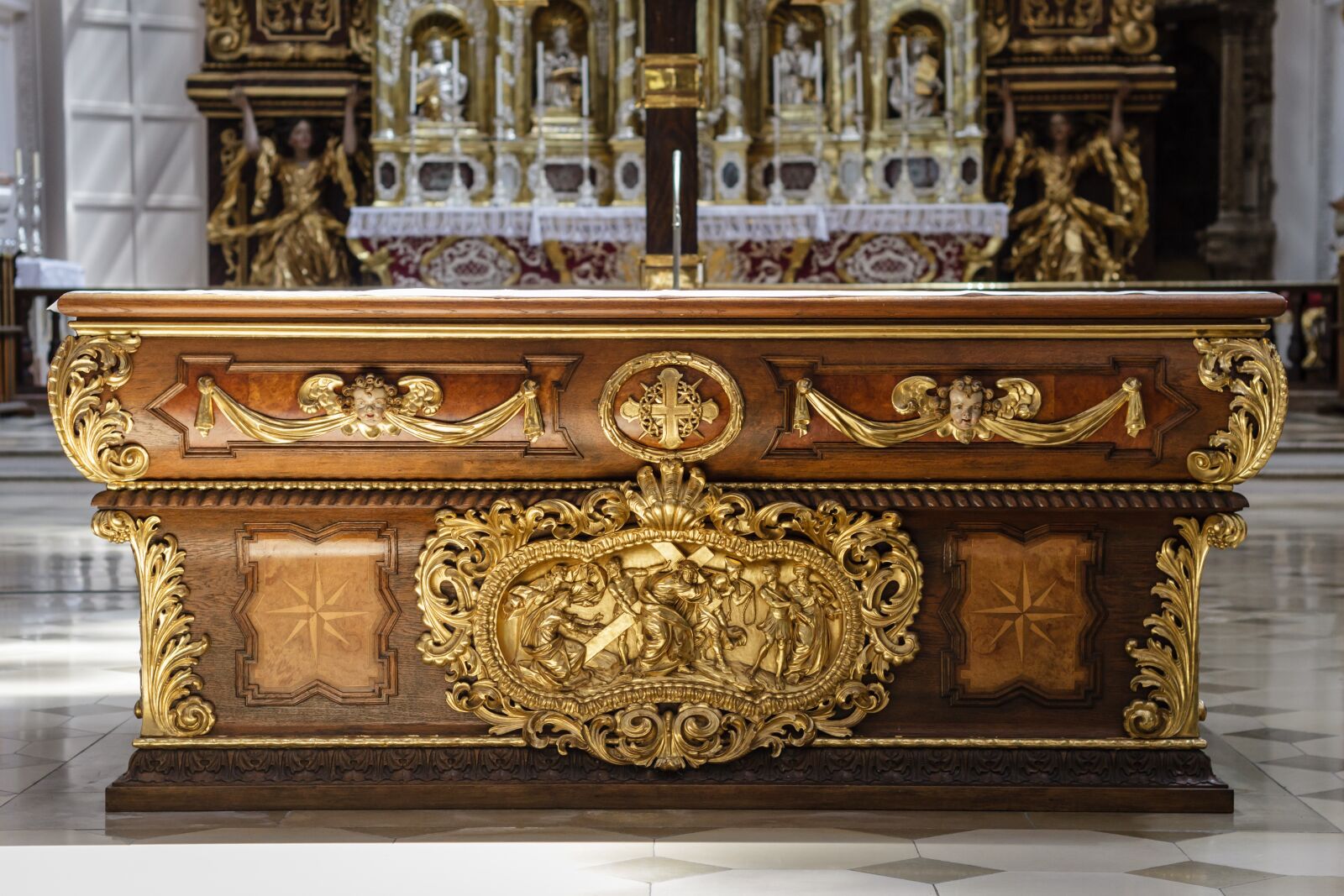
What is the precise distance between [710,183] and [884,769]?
361 inches

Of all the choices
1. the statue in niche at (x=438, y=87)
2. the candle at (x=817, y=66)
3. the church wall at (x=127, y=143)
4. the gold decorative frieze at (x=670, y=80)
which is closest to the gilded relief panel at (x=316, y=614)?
the gold decorative frieze at (x=670, y=80)

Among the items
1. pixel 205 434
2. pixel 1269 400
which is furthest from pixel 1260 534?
pixel 205 434

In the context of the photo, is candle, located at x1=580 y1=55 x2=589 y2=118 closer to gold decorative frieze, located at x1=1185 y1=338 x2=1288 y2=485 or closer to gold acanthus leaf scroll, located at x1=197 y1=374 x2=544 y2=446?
gold acanthus leaf scroll, located at x1=197 y1=374 x2=544 y2=446

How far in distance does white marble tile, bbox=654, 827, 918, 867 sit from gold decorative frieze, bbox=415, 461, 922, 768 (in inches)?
8.0

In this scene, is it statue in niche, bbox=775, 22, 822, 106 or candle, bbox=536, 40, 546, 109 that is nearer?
candle, bbox=536, 40, 546, 109

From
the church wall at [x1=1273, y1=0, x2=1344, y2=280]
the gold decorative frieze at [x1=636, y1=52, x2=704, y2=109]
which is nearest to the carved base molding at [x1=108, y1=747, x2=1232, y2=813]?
the gold decorative frieze at [x1=636, y1=52, x2=704, y2=109]

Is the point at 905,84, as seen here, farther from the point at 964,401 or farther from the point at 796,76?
the point at 964,401

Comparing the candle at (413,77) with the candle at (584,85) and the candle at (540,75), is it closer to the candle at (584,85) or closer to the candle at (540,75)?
the candle at (540,75)

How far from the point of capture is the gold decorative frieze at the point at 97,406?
9.83 ft

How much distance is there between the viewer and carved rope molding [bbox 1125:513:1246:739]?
305cm

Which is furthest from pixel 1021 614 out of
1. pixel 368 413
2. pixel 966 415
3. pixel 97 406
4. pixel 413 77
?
pixel 413 77

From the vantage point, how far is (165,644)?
121 inches

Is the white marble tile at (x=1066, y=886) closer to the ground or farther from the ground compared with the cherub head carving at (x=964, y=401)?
closer to the ground

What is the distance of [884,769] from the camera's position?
3.07 metres
